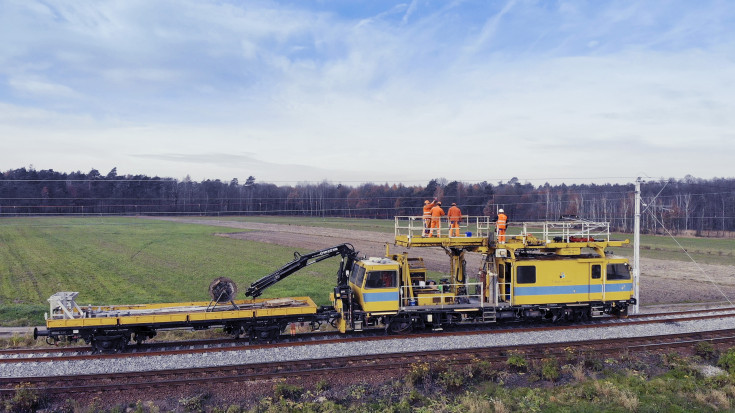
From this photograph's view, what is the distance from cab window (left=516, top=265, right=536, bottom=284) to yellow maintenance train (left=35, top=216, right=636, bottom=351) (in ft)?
0.12

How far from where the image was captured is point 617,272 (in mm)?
18188

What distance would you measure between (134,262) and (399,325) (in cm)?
2884

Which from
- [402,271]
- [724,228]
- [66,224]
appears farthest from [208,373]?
[724,228]

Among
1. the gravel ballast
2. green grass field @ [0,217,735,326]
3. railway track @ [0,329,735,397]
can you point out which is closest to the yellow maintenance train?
the gravel ballast

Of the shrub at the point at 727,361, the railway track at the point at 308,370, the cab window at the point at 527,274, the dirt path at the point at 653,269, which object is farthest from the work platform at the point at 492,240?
the dirt path at the point at 653,269

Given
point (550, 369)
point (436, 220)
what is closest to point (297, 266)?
point (436, 220)

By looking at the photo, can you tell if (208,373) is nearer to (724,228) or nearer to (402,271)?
(402,271)

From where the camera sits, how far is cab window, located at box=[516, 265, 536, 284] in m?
17.3

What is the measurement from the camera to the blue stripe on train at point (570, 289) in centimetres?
1733

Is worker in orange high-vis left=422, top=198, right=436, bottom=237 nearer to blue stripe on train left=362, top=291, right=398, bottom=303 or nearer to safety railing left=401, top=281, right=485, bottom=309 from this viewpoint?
safety railing left=401, top=281, right=485, bottom=309

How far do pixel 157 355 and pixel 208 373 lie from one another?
7.75ft

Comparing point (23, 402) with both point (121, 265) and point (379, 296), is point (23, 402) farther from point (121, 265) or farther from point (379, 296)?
point (121, 265)

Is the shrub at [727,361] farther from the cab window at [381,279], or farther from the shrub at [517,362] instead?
the cab window at [381,279]

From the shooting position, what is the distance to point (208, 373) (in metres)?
13.1
